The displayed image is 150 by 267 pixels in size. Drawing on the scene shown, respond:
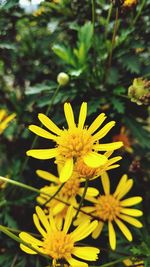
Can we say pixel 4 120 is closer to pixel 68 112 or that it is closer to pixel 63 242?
pixel 68 112

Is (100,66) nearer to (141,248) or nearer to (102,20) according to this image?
(102,20)

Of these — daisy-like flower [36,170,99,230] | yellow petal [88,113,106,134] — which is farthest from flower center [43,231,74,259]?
yellow petal [88,113,106,134]

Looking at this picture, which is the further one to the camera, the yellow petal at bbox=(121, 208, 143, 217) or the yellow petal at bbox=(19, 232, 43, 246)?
the yellow petal at bbox=(121, 208, 143, 217)

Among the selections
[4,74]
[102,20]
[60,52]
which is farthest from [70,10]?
[4,74]

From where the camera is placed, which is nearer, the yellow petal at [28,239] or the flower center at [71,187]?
the yellow petal at [28,239]

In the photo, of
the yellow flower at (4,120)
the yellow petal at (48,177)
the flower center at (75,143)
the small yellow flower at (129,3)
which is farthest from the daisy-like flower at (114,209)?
the small yellow flower at (129,3)

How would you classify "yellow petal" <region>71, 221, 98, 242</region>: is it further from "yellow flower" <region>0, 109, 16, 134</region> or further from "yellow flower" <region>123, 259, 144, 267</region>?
"yellow flower" <region>0, 109, 16, 134</region>

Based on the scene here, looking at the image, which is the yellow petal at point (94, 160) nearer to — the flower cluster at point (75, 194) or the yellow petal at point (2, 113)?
the flower cluster at point (75, 194)
